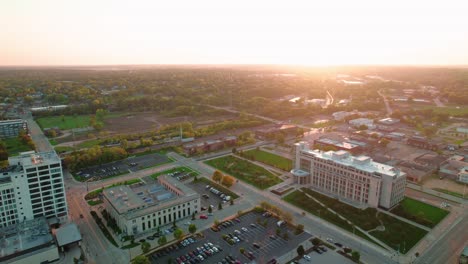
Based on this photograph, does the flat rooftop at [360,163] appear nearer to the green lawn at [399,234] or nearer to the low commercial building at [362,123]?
the green lawn at [399,234]

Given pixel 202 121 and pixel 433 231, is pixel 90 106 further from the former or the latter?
pixel 433 231

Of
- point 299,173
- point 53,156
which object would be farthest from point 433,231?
point 53,156

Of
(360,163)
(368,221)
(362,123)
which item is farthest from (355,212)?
(362,123)

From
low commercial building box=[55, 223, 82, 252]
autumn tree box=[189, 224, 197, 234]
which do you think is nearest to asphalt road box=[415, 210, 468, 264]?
autumn tree box=[189, 224, 197, 234]

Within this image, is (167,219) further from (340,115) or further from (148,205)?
(340,115)

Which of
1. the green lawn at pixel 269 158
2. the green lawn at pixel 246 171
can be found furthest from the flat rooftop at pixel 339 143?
the green lawn at pixel 246 171

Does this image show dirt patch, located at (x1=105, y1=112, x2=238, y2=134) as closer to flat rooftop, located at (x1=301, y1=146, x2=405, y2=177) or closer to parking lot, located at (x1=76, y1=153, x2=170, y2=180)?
parking lot, located at (x1=76, y1=153, x2=170, y2=180)
